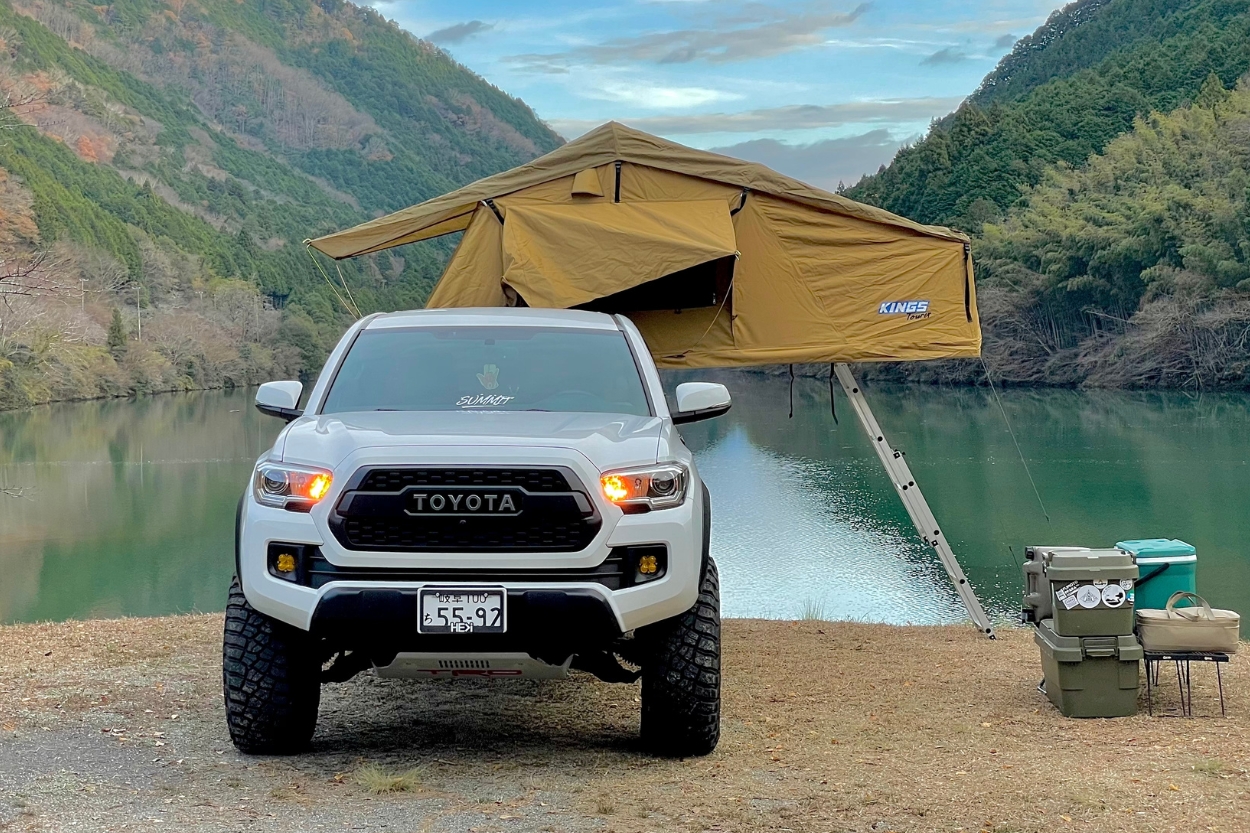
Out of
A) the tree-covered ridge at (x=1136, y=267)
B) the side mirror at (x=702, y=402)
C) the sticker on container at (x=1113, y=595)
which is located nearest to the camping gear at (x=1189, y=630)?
the sticker on container at (x=1113, y=595)

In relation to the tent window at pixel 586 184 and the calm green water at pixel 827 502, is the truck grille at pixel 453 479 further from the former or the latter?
the calm green water at pixel 827 502

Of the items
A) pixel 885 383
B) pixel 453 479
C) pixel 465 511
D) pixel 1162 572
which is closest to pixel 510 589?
pixel 465 511

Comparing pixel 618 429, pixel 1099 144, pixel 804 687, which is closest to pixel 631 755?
pixel 618 429

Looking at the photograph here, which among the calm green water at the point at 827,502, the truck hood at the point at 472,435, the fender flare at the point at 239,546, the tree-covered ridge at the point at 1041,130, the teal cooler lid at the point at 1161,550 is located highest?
the tree-covered ridge at the point at 1041,130

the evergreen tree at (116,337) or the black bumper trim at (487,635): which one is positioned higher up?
the evergreen tree at (116,337)

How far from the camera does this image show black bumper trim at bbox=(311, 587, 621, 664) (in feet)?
16.5

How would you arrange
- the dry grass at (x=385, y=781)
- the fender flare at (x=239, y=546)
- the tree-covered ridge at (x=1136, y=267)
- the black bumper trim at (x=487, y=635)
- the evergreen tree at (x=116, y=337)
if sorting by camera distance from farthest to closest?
1. the evergreen tree at (x=116, y=337)
2. the tree-covered ridge at (x=1136, y=267)
3. the fender flare at (x=239, y=546)
4. the dry grass at (x=385, y=781)
5. the black bumper trim at (x=487, y=635)

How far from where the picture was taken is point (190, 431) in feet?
204

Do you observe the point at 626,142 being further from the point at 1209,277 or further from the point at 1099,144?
the point at 1099,144

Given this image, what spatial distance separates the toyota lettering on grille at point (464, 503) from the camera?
507 centimetres

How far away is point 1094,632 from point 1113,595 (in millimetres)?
215

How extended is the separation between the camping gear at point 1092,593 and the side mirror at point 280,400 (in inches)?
151

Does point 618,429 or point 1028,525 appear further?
point 1028,525

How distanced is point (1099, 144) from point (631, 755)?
10383 cm
